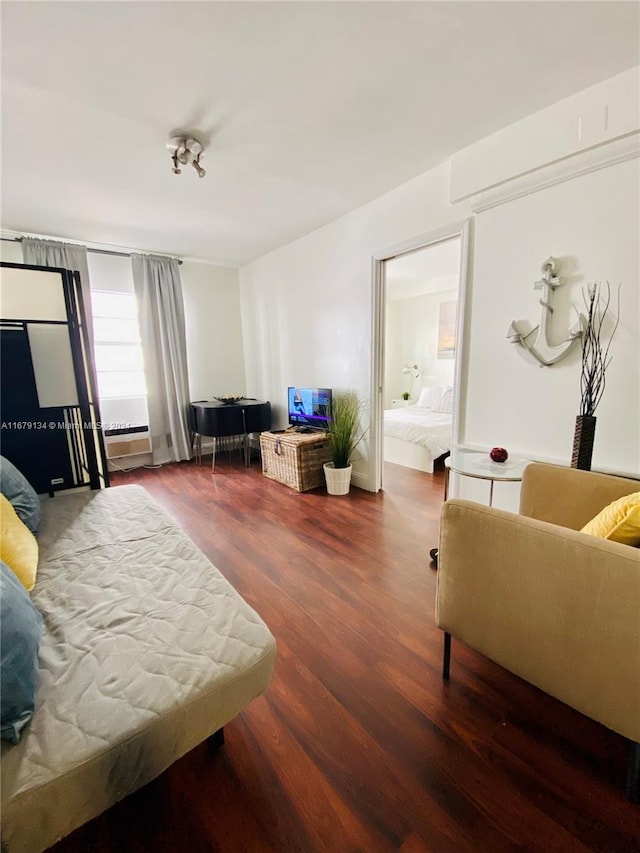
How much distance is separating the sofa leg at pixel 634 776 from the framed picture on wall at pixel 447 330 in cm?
505

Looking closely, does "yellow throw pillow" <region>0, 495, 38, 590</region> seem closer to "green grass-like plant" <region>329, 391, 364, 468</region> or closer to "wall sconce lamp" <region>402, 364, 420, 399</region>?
"green grass-like plant" <region>329, 391, 364, 468</region>

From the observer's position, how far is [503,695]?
1.34 meters

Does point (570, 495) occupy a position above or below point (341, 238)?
below

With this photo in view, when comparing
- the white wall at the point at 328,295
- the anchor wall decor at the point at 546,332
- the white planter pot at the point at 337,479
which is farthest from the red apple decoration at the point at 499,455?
the white planter pot at the point at 337,479

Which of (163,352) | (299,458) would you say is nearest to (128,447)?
(163,352)

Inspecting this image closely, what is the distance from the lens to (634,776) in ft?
3.25

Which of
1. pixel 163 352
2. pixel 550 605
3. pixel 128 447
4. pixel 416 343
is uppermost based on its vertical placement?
pixel 416 343

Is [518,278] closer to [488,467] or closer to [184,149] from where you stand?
[488,467]

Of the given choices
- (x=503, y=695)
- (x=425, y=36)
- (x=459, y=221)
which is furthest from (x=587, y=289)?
(x=503, y=695)

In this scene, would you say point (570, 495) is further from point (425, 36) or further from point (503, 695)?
point (425, 36)

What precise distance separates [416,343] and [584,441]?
4.70 m

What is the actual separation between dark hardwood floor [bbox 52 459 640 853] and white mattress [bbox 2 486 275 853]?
0.35 metres

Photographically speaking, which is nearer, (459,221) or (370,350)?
(459,221)

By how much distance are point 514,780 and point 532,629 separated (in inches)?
17.5
